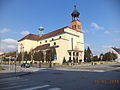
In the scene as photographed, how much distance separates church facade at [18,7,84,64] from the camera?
189 ft

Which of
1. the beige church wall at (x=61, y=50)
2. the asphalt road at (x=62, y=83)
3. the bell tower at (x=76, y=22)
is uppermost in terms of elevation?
the bell tower at (x=76, y=22)

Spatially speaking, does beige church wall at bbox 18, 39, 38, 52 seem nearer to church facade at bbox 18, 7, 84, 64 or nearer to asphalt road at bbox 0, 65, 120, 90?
church facade at bbox 18, 7, 84, 64

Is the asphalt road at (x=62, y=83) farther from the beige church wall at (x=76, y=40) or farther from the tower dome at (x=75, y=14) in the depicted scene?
the tower dome at (x=75, y=14)

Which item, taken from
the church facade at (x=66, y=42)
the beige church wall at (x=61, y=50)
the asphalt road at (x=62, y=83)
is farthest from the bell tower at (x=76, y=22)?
the asphalt road at (x=62, y=83)

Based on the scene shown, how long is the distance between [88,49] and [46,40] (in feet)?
81.7

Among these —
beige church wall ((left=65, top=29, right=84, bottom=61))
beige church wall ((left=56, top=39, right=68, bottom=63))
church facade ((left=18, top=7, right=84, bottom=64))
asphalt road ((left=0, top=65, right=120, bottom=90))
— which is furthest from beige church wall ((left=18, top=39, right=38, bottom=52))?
asphalt road ((left=0, top=65, right=120, bottom=90))

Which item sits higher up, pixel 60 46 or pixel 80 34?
Answer: pixel 80 34

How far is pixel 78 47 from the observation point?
67188 millimetres

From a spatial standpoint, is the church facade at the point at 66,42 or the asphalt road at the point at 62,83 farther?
the church facade at the point at 66,42

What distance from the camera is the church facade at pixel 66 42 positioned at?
57531mm

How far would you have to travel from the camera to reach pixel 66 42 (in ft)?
192

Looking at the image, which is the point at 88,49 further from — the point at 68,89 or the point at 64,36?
the point at 68,89

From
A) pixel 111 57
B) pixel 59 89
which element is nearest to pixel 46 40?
pixel 111 57

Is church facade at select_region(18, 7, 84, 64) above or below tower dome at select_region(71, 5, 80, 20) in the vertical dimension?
below
